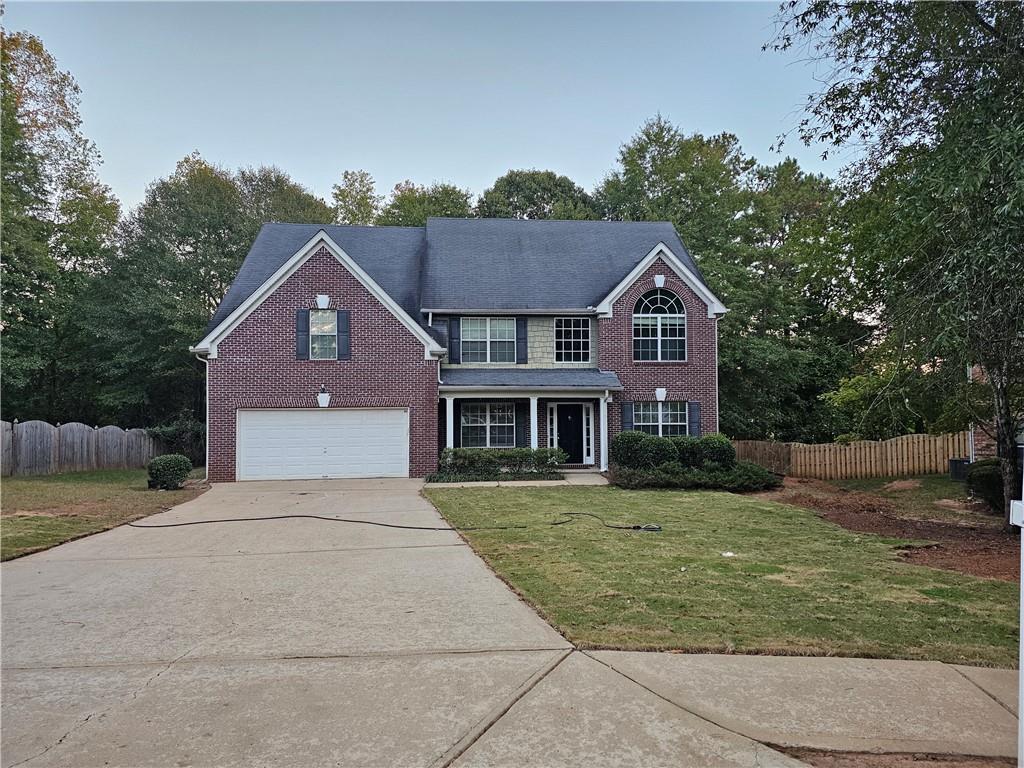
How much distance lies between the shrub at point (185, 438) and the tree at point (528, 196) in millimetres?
21550

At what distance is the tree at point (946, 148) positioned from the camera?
6.27 meters

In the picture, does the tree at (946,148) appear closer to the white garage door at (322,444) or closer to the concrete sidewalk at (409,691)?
the concrete sidewalk at (409,691)

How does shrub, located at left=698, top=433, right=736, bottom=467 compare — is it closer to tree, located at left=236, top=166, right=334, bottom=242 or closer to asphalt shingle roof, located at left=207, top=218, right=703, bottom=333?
asphalt shingle roof, located at left=207, top=218, right=703, bottom=333

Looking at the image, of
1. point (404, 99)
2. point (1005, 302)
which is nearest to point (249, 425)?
point (404, 99)

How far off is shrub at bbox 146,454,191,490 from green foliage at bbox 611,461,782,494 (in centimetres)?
1148

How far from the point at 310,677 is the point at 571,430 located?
18119mm

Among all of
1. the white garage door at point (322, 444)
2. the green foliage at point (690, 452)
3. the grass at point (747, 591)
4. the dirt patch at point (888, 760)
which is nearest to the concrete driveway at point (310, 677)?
the dirt patch at point (888, 760)

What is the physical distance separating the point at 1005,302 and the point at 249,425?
58.7 ft

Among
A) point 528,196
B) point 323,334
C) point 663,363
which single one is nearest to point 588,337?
point 663,363

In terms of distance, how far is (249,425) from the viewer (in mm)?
19281

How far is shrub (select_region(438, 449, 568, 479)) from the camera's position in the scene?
19.4m

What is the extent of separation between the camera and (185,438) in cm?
2747

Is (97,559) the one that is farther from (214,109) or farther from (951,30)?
(214,109)

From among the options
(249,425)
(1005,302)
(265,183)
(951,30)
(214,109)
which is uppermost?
(265,183)
